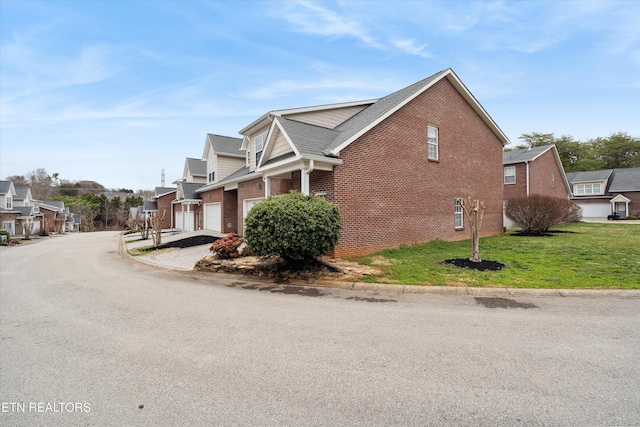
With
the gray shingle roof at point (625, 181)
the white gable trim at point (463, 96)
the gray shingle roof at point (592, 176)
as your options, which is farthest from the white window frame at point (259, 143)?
the gray shingle roof at point (592, 176)

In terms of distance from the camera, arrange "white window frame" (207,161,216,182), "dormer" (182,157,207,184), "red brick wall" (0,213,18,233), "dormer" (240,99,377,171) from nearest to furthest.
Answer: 1. "dormer" (240,99,377,171)
2. "white window frame" (207,161,216,182)
3. "dormer" (182,157,207,184)
4. "red brick wall" (0,213,18,233)

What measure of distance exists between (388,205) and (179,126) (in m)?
18.0

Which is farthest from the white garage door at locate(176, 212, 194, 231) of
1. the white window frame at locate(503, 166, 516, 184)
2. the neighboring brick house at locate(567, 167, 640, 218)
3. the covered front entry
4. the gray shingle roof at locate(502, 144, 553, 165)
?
the covered front entry

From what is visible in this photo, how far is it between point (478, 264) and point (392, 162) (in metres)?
5.07

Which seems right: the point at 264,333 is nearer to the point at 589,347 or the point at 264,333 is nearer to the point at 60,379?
the point at 60,379

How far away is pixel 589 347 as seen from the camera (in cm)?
391

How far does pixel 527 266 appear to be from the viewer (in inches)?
337

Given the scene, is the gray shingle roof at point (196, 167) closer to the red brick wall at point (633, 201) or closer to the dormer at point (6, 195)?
the dormer at point (6, 195)

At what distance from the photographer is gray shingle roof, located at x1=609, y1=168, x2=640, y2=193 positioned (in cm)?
3366

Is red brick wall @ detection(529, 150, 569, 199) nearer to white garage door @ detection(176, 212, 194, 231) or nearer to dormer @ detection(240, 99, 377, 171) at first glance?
dormer @ detection(240, 99, 377, 171)

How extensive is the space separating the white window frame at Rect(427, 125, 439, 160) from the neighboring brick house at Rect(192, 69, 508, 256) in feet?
0.15

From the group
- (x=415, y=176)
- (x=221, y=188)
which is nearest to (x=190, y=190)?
(x=221, y=188)

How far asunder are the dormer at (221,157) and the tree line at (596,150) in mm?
51374

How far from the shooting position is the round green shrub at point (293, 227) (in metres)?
7.63
